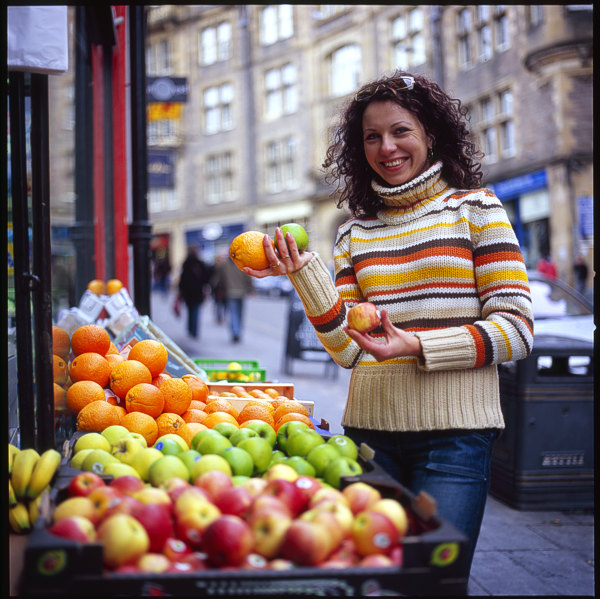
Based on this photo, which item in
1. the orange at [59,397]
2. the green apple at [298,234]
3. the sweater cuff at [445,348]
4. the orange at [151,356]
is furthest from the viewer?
the orange at [151,356]

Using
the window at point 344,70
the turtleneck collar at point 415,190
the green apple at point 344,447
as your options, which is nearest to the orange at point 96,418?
the green apple at point 344,447

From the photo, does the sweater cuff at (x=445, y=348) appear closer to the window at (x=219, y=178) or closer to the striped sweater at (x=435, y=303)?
the striped sweater at (x=435, y=303)

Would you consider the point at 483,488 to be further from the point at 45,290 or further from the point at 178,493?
the point at 45,290

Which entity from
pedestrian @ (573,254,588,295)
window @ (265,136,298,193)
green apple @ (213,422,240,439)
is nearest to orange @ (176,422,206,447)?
green apple @ (213,422,240,439)

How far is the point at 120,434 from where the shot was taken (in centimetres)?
216

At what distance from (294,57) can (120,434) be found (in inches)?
1351

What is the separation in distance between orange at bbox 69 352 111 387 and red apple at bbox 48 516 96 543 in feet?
4.72

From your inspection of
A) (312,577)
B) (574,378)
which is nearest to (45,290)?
(312,577)

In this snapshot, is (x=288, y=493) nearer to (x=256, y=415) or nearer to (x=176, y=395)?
(x=256, y=415)

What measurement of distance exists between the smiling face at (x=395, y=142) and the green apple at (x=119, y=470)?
1.20 m

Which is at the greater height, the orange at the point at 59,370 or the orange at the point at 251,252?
the orange at the point at 251,252

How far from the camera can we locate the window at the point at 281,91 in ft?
113

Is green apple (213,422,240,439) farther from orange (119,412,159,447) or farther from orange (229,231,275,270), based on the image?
orange (229,231,275,270)

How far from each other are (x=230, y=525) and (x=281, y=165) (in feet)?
114
